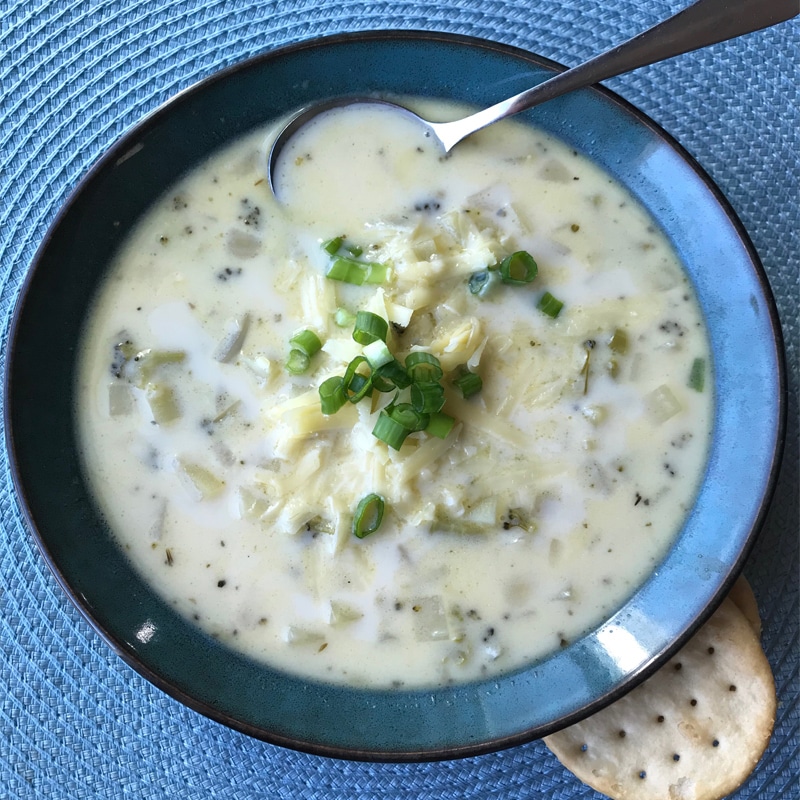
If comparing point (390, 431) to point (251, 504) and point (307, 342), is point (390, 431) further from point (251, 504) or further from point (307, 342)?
point (251, 504)

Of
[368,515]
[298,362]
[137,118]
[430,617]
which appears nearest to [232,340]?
[298,362]

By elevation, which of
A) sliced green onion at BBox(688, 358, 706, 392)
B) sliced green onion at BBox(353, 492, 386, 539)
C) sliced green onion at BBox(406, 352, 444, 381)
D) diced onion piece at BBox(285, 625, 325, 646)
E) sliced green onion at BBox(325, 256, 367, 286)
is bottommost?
diced onion piece at BBox(285, 625, 325, 646)

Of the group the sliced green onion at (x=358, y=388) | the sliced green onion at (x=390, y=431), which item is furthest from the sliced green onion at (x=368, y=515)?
the sliced green onion at (x=358, y=388)

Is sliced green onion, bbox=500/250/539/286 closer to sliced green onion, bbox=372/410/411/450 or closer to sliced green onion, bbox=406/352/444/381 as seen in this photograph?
sliced green onion, bbox=406/352/444/381

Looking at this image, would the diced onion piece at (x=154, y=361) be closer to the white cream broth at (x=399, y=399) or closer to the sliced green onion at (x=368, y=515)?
the white cream broth at (x=399, y=399)

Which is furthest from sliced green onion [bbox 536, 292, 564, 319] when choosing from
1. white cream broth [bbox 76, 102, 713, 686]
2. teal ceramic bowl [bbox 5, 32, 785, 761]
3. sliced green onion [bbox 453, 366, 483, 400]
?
teal ceramic bowl [bbox 5, 32, 785, 761]

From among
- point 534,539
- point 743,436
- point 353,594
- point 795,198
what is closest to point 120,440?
point 353,594
